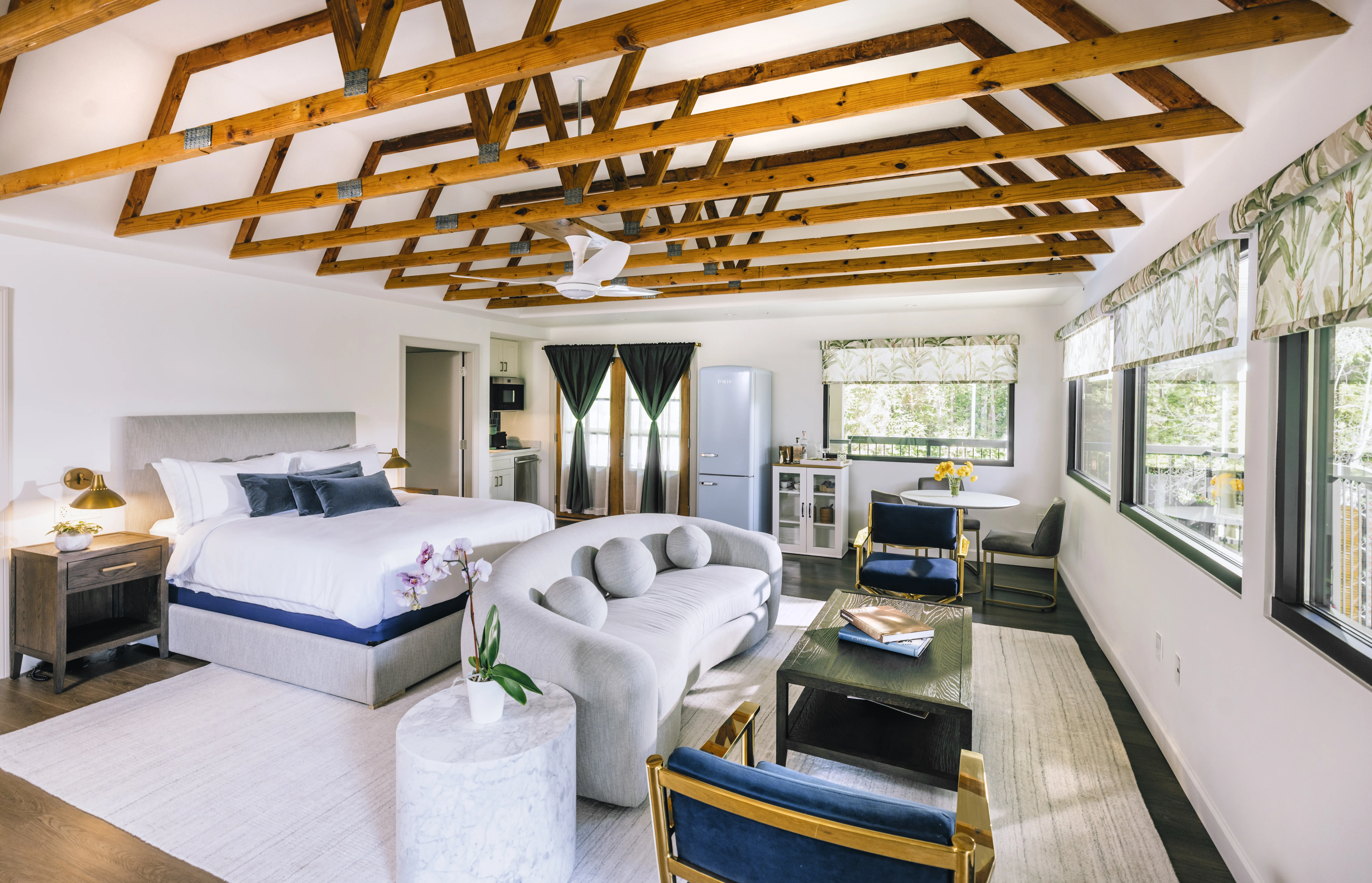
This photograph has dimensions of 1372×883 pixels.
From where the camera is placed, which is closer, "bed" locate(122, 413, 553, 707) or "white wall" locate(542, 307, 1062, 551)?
"bed" locate(122, 413, 553, 707)

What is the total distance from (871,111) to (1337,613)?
6.53 feet

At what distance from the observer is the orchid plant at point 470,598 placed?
6.97 ft

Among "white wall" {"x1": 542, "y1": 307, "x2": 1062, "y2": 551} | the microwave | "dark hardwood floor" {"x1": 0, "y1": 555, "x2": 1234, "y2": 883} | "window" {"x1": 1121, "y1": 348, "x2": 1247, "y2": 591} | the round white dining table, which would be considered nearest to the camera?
"dark hardwood floor" {"x1": 0, "y1": 555, "x2": 1234, "y2": 883}

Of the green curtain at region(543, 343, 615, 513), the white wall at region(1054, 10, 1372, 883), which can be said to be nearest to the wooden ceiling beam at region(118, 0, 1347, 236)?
the white wall at region(1054, 10, 1372, 883)

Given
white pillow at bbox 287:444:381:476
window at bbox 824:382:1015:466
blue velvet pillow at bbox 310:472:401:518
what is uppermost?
window at bbox 824:382:1015:466

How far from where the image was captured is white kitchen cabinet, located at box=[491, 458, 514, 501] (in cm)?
782

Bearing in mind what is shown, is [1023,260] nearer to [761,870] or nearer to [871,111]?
[871,111]

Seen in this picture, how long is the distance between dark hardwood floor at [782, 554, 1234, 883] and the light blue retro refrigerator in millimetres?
749

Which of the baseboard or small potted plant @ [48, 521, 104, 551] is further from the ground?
small potted plant @ [48, 521, 104, 551]

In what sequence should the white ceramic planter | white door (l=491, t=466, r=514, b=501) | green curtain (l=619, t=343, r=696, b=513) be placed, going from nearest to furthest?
1. the white ceramic planter
2. green curtain (l=619, t=343, r=696, b=513)
3. white door (l=491, t=466, r=514, b=501)

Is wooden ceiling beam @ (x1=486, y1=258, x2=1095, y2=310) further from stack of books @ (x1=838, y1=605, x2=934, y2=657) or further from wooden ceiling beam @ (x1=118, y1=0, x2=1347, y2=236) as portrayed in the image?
stack of books @ (x1=838, y1=605, x2=934, y2=657)

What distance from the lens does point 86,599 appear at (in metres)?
3.90

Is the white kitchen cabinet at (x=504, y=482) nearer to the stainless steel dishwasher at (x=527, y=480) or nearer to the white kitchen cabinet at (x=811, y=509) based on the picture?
the stainless steel dishwasher at (x=527, y=480)

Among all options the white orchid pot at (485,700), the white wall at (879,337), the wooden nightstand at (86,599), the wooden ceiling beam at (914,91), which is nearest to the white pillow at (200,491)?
the wooden nightstand at (86,599)
